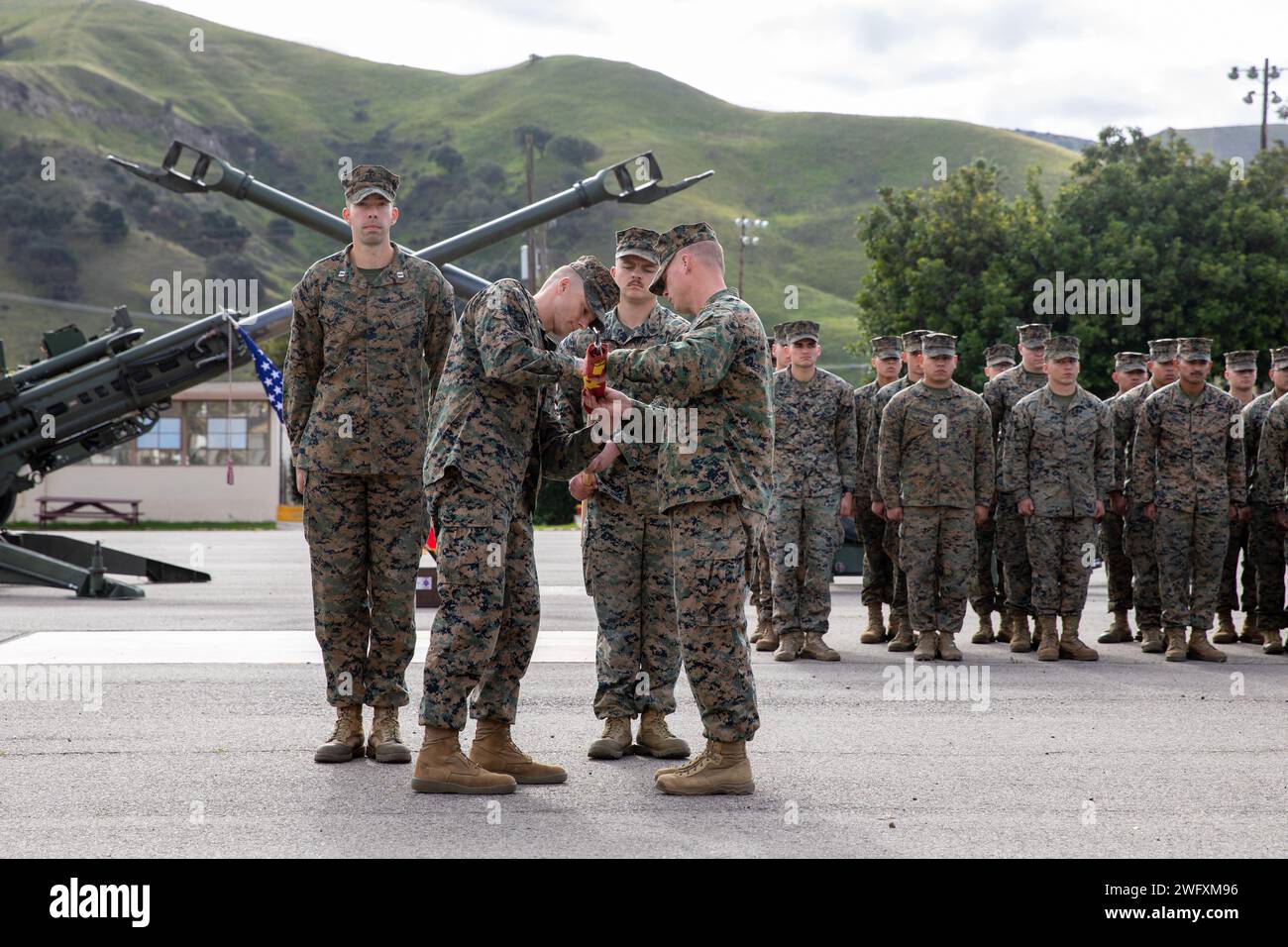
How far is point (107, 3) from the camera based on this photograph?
17650cm

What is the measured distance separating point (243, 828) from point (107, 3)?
193415 millimetres

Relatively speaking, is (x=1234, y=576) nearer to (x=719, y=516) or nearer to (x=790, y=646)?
(x=790, y=646)

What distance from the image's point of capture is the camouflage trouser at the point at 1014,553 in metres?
10.3

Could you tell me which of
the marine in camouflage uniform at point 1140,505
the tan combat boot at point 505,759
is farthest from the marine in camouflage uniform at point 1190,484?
the tan combat boot at point 505,759

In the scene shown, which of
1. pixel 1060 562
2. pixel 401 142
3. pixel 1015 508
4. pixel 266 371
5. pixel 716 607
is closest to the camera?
pixel 716 607

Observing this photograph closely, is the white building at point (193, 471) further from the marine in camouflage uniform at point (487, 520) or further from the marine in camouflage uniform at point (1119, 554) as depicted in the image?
the marine in camouflage uniform at point (487, 520)

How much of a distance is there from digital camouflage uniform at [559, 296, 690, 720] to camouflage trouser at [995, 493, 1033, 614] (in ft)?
16.1

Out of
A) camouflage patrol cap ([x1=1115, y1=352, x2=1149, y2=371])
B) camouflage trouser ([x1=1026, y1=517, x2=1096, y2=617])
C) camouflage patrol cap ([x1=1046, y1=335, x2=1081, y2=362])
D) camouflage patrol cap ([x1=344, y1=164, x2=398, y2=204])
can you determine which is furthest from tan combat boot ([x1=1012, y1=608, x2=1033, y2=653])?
camouflage patrol cap ([x1=344, y1=164, x2=398, y2=204])

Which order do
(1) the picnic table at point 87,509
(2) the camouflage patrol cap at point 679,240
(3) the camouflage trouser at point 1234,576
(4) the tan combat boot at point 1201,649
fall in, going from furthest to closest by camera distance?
(1) the picnic table at point 87,509 < (3) the camouflage trouser at point 1234,576 < (4) the tan combat boot at point 1201,649 < (2) the camouflage patrol cap at point 679,240

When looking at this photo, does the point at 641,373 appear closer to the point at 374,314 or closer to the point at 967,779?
the point at 374,314

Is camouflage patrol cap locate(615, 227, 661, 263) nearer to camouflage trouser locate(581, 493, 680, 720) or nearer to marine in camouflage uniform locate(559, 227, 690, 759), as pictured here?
marine in camouflage uniform locate(559, 227, 690, 759)

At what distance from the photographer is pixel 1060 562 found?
984 centimetres

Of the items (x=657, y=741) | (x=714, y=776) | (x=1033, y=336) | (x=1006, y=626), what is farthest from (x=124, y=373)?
(x=714, y=776)

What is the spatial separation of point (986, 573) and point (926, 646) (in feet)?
5.57
